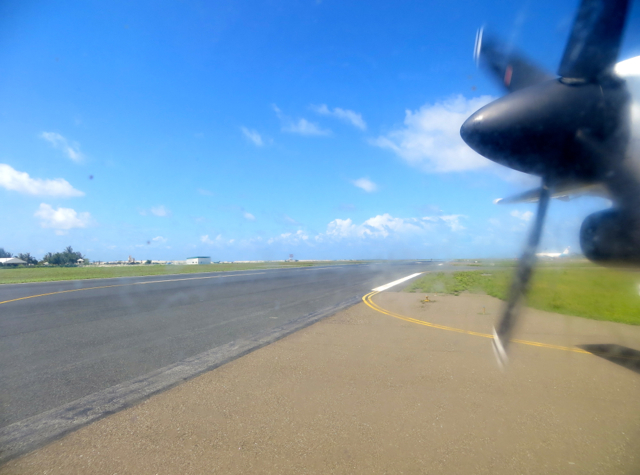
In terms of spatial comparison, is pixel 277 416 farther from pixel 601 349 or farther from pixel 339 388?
pixel 601 349

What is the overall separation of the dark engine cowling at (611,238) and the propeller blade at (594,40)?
1385 mm

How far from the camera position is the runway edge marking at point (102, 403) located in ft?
10.5

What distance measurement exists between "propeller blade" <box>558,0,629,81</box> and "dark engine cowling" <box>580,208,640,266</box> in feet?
4.54

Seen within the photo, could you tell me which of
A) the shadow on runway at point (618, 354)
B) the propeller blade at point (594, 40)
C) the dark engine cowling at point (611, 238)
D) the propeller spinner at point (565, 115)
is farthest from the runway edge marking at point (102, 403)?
the shadow on runway at point (618, 354)

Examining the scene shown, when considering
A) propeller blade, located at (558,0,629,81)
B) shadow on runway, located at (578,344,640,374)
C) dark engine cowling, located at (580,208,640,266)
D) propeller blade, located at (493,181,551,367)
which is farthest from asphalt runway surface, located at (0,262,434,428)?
shadow on runway, located at (578,344,640,374)

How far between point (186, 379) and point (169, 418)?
1.14 m

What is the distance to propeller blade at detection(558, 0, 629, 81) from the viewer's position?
9.14 feet

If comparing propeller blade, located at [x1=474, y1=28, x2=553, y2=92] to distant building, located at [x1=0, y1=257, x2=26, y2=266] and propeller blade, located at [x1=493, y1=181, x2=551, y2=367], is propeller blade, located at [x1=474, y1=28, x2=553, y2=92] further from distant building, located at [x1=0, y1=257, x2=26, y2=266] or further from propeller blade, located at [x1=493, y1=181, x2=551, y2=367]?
distant building, located at [x1=0, y1=257, x2=26, y2=266]

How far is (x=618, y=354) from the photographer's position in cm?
631

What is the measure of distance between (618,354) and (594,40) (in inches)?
229

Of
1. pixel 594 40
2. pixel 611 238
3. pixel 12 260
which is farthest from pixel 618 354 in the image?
pixel 12 260

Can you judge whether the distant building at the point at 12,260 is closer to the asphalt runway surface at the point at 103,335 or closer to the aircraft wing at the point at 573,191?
the asphalt runway surface at the point at 103,335

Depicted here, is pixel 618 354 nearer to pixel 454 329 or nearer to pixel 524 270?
pixel 454 329

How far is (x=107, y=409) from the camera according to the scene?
3.86 metres
